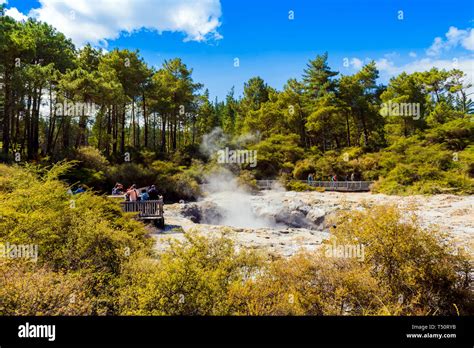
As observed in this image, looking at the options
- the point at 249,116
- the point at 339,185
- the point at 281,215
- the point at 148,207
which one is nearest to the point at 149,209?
the point at 148,207

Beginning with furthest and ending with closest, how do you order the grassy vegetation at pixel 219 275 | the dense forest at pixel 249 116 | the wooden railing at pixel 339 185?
the wooden railing at pixel 339 185 < the dense forest at pixel 249 116 < the grassy vegetation at pixel 219 275

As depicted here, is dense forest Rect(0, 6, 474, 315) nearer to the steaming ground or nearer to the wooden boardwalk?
the wooden boardwalk

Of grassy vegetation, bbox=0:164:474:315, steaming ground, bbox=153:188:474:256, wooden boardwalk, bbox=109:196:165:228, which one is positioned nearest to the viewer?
grassy vegetation, bbox=0:164:474:315

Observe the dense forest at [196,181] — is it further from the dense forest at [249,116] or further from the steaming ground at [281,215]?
the steaming ground at [281,215]

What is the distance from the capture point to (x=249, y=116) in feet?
143

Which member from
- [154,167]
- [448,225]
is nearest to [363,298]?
[448,225]

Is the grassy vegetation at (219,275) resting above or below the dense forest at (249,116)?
below

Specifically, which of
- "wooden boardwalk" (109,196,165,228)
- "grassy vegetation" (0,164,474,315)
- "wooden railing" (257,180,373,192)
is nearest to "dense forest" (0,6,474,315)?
"grassy vegetation" (0,164,474,315)

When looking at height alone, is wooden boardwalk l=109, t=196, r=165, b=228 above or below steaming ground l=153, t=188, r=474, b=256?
above

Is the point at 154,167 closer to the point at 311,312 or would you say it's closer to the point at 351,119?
the point at 311,312

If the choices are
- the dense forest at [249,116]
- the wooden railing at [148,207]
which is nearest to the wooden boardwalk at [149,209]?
the wooden railing at [148,207]

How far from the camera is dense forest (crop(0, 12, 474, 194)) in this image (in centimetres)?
2236

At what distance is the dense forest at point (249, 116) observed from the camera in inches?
880
